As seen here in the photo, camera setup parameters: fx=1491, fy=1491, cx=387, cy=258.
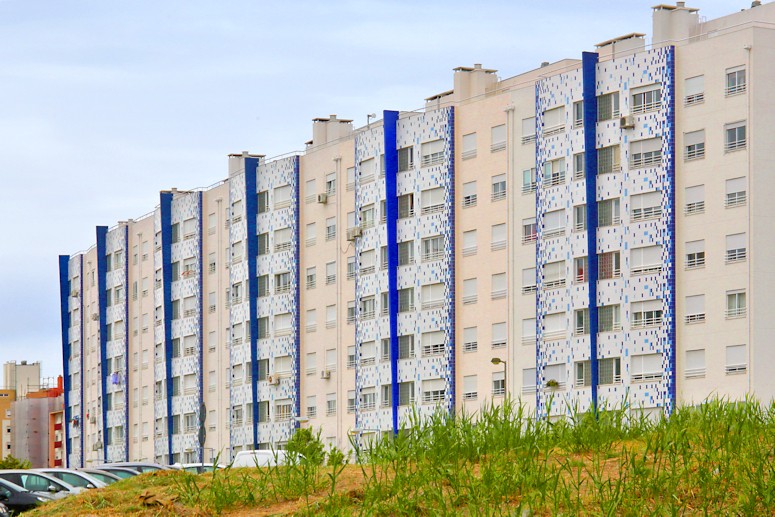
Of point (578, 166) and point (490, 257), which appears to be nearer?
point (578, 166)

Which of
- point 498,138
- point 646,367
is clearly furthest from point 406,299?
point 646,367

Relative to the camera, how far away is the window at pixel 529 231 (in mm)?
71438

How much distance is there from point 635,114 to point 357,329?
2172 cm

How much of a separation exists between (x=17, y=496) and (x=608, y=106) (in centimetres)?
4179

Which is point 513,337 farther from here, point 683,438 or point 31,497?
point 683,438

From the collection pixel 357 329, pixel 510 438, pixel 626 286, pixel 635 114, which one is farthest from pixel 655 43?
pixel 510 438

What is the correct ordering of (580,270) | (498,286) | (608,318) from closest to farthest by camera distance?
(608,318)
(580,270)
(498,286)

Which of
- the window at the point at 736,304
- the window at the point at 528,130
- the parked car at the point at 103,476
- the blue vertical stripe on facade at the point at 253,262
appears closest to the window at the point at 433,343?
→ the window at the point at 528,130

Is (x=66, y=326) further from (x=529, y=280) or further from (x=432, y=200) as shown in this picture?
(x=529, y=280)

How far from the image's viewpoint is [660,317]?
64.6 m

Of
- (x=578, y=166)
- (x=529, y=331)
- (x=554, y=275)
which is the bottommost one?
(x=529, y=331)

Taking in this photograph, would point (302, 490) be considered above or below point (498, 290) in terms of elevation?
below

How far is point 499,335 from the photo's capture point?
7275 cm

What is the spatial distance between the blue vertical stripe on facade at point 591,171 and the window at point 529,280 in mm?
4299
